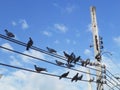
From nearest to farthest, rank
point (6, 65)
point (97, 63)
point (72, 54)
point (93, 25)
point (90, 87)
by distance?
point (6, 65), point (72, 54), point (97, 63), point (93, 25), point (90, 87)

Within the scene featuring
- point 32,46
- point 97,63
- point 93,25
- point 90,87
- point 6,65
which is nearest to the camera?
point 6,65

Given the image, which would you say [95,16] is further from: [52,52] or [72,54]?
[52,52]

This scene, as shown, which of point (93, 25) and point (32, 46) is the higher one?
point (93, 25)

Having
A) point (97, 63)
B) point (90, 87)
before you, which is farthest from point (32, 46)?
point (90, 87)

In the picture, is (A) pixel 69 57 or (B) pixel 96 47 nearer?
(A) pixel 69 57

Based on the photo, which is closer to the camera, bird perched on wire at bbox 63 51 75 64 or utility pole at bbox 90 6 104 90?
bird perched on wire at bbox 63 51 75 64

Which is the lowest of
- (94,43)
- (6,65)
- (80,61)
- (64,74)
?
(6,65)

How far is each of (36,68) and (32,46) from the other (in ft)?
4.54

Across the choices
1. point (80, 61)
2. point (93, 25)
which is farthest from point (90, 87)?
point (80, 61)

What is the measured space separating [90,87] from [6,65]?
677 inches

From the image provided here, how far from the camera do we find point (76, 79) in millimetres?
21156

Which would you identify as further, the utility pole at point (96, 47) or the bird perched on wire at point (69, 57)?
the utility pole at point (96, 47)

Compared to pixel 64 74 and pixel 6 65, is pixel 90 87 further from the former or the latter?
pixel 6 65

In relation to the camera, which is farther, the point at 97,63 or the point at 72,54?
the point at 97,63
